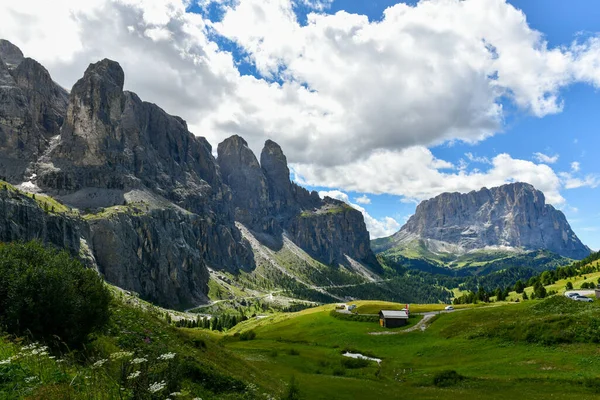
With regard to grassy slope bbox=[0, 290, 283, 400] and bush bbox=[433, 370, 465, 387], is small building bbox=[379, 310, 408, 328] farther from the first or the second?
grassy slope bbox=[0, 290, 283, 400]

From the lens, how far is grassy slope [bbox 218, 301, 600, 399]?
125 feet

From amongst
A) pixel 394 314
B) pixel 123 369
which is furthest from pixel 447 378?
pixel 394 314

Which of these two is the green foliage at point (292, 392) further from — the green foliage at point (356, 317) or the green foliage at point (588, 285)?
the green foliage at point (588, 285)

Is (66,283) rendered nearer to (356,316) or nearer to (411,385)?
(411,385)

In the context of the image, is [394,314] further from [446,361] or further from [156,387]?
[156,387]

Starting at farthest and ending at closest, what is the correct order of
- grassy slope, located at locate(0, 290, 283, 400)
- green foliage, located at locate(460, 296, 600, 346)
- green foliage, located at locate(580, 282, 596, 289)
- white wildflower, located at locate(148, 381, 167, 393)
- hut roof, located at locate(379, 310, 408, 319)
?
green foliage, located at locate(580, 282, 596, 289) < hut roof, located at locate(379, 310, 408, 319) < green foliage, located at locate(460, 296, 600, 346) < grassy slope, located at locate(0, 290, 283, 400) < white wildflower, located at locate(148, 381, 167, 393)

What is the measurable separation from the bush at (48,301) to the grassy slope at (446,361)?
73.8 ft

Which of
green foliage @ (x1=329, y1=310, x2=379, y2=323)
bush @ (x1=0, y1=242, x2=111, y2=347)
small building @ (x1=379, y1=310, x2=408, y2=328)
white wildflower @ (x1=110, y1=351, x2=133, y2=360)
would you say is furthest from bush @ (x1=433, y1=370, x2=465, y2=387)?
green foliage @ (x1=329, y1=310, x2=379, y2=323)

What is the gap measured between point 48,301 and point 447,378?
4266cm

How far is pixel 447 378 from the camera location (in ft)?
145

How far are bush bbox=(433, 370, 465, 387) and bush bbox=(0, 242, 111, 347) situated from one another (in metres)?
38.0

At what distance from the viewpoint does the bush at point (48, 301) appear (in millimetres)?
19953

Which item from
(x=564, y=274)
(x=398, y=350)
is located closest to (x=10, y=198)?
(x=398, y=350)

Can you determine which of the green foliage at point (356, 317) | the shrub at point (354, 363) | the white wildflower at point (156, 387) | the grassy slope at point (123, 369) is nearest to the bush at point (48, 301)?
the grassy slope at point (123, 369)
